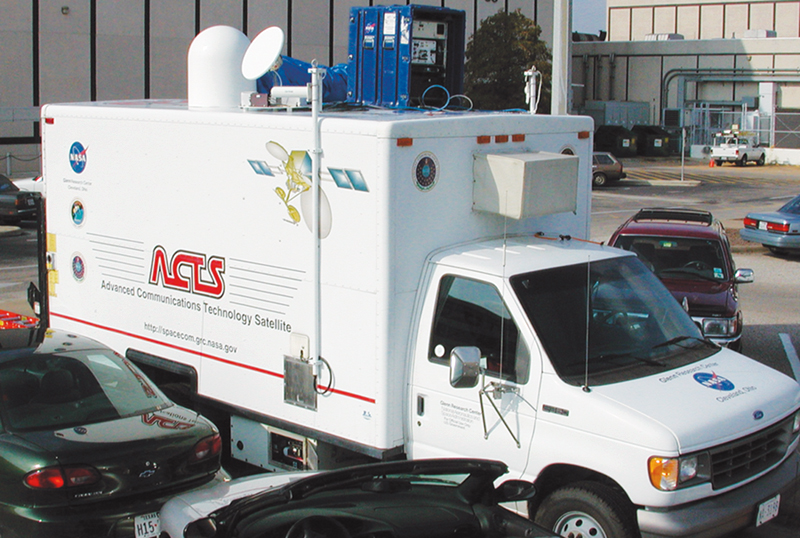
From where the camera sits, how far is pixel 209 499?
17.0ft

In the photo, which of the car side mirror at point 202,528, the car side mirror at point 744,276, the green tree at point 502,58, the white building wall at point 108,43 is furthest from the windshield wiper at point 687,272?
the green tree at point 502,58

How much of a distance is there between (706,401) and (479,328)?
1446 millimetres

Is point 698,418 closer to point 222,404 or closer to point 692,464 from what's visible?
point 692,464

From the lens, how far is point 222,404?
7.34 metres

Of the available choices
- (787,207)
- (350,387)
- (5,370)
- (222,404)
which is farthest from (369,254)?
(787,207)

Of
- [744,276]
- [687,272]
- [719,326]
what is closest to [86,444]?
[719,326]

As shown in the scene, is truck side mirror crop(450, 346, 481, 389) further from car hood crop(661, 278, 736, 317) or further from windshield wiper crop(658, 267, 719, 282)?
windshield wiper crop(658, 267, 719, 282)

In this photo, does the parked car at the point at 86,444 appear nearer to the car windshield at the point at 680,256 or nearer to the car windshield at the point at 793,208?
the car windshield at the point at 680,256

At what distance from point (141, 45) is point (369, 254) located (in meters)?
33.9

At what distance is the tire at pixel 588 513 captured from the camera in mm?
5297

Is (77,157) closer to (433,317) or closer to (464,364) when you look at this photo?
(433,317)

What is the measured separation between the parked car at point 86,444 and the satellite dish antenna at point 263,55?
2519mm

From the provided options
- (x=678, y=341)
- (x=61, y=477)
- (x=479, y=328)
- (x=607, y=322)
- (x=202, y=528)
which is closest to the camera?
(x=202, y=528)

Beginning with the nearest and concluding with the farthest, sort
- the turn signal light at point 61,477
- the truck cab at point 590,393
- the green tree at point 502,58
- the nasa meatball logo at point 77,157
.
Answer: the truck cab at point 590,393, the turn signal light at point 61,477, the nasa meatball logo at point 77,157, the green tree at point 502,58
